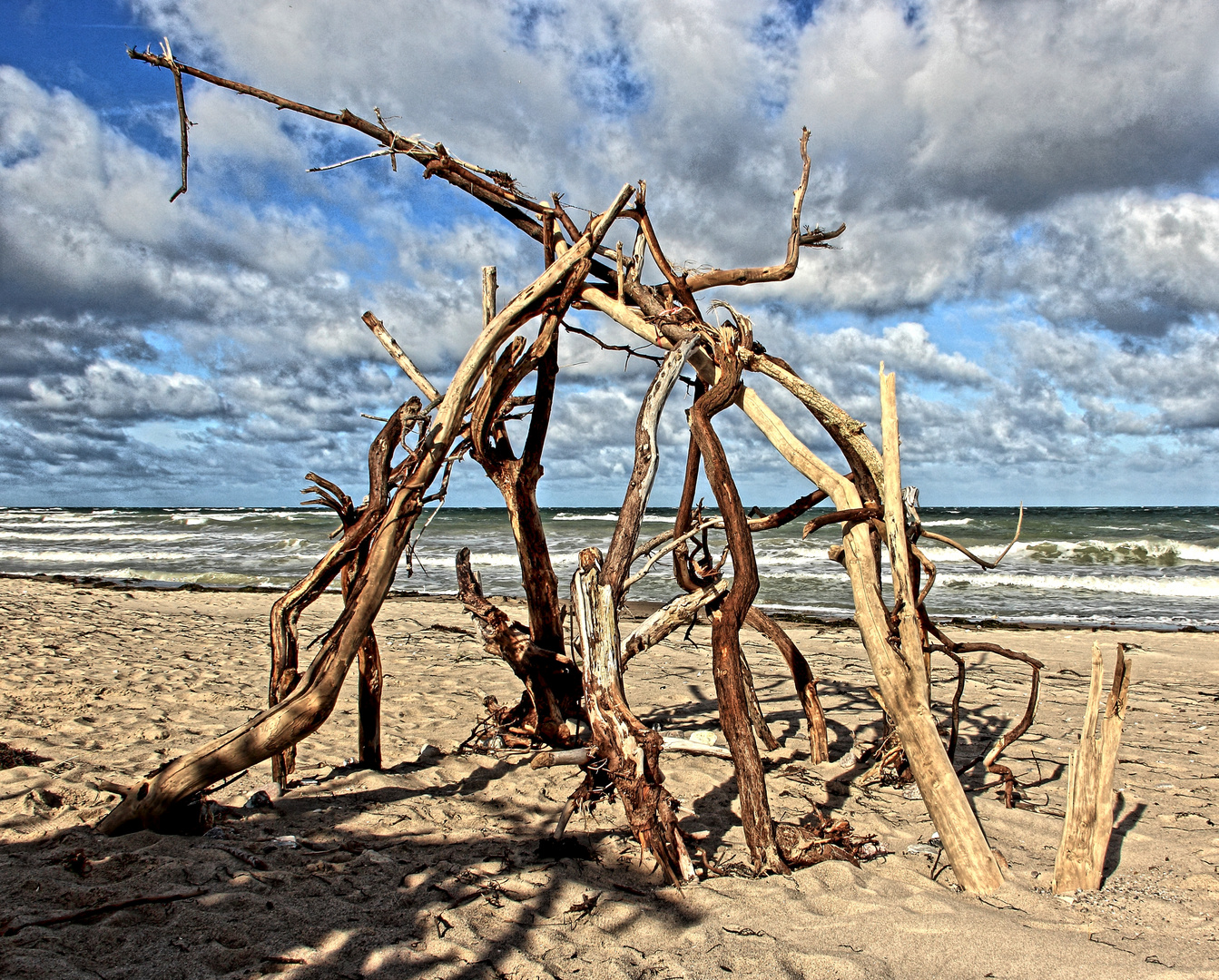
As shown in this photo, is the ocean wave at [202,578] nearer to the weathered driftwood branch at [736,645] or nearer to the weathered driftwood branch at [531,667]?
the weathered driftwood branch at [531,667]

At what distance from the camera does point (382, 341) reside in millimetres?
4078

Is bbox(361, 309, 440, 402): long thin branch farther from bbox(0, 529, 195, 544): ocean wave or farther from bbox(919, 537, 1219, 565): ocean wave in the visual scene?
bbox(0, 529, 195, 544): ocean wave

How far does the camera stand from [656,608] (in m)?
14.2

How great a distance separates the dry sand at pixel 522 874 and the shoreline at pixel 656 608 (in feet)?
20.6

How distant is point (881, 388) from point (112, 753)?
4.64 metres

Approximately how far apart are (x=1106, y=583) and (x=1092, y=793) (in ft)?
54.8

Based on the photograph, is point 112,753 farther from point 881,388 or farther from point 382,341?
point 881,388

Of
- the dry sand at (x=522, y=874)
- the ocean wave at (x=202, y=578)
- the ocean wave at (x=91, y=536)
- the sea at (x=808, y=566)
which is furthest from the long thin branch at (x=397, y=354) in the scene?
the ocean wave at (x=91, y=536)

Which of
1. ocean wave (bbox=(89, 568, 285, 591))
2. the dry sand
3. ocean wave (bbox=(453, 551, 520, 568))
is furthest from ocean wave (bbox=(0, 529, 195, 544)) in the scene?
the dry sand

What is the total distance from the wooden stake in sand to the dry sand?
0.39 feet

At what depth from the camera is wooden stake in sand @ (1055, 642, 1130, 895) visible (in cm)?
295

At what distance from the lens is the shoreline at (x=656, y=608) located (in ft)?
38.9

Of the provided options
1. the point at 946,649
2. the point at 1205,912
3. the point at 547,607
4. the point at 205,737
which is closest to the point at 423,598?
the point at 205,737

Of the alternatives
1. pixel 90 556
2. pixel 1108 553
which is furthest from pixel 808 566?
pixel 90 556
